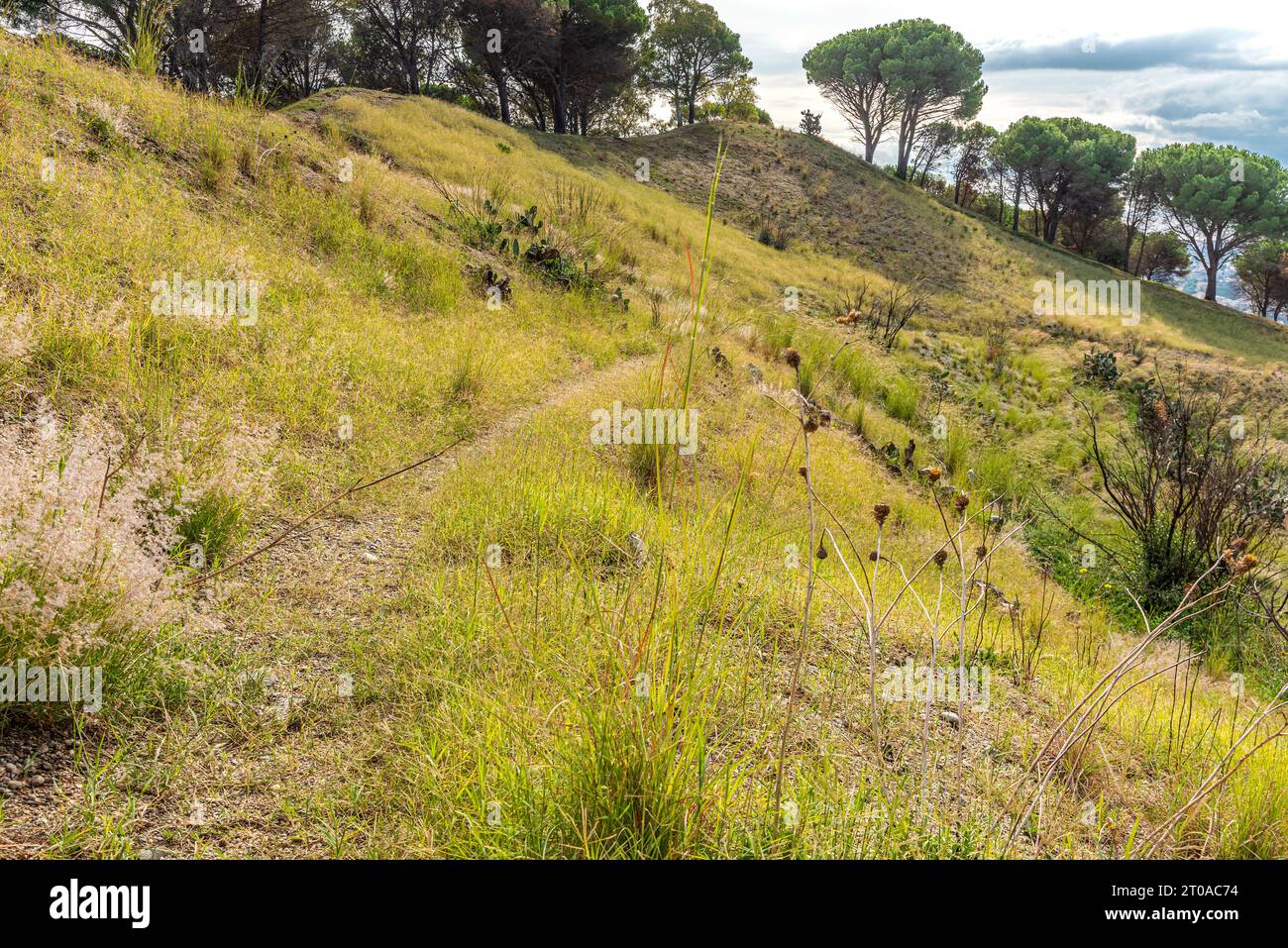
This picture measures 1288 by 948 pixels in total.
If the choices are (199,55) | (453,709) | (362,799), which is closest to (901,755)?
(453,709)

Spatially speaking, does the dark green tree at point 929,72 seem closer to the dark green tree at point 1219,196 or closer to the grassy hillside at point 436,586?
the dark green tree at point 1219,196

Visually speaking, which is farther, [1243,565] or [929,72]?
[929,72]

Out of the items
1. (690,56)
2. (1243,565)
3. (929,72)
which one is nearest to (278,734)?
(1243,565)

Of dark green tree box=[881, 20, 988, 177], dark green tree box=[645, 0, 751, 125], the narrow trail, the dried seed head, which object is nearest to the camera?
the dried seed head

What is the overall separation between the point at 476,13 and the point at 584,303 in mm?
28369

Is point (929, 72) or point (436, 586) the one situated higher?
point (929, 72)

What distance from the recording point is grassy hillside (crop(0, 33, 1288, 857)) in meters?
1.81

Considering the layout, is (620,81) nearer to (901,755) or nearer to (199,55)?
(199,55)

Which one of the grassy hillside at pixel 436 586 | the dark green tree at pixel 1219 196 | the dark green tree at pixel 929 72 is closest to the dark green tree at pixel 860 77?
the dark green tree at pixel 929 72

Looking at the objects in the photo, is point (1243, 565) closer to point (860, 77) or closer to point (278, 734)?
point (278, 734)

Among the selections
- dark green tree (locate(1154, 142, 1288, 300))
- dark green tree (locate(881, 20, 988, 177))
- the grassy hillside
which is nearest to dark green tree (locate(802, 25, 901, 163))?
dark green tree (locate(881, 20, 988, 177))

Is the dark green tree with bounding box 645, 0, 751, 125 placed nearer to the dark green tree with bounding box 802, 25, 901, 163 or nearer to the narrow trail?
the dark green tree with bounding box 802, 25, 901, 163

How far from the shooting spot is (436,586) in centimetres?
310

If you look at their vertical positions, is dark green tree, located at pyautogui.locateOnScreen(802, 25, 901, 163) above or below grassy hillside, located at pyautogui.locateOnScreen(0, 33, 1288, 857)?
above
